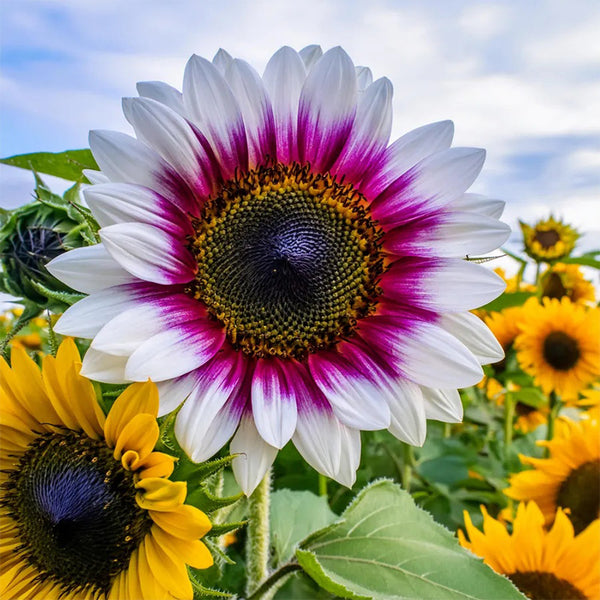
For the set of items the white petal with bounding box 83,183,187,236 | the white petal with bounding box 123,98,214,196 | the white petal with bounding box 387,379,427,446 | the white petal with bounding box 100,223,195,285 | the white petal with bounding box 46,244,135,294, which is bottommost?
the white petal with bounding box 387,379,427,446

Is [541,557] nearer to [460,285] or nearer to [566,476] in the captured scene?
[566,476]

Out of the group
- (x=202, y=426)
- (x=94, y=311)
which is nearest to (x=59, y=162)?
(x=94, y=311)

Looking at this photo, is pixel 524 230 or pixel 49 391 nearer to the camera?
pixel 49 391

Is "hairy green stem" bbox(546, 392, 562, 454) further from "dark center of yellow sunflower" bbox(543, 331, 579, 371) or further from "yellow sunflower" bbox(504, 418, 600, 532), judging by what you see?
"yellow sunflower" bbox(504, 418, 600, 532)

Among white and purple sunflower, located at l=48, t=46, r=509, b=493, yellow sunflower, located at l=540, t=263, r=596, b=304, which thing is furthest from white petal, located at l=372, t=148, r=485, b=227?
yellow sunflower, located at l=540, t=263, r=596, b=304

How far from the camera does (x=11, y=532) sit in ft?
2.39

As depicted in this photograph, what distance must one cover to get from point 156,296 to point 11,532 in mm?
264

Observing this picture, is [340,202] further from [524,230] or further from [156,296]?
[524,230]

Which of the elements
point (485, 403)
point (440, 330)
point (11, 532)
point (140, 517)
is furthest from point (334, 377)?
point (485, 403)

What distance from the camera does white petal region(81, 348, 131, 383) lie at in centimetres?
67

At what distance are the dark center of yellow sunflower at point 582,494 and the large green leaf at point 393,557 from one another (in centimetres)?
54

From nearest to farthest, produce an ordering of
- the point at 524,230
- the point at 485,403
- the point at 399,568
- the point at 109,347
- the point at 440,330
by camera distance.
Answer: the point at 109,347, the point at 440,330, the point at 399,568, the point at 485,403, the point at 524,230

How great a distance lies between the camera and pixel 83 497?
27.0 inches

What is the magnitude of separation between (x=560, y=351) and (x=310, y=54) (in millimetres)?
1261
